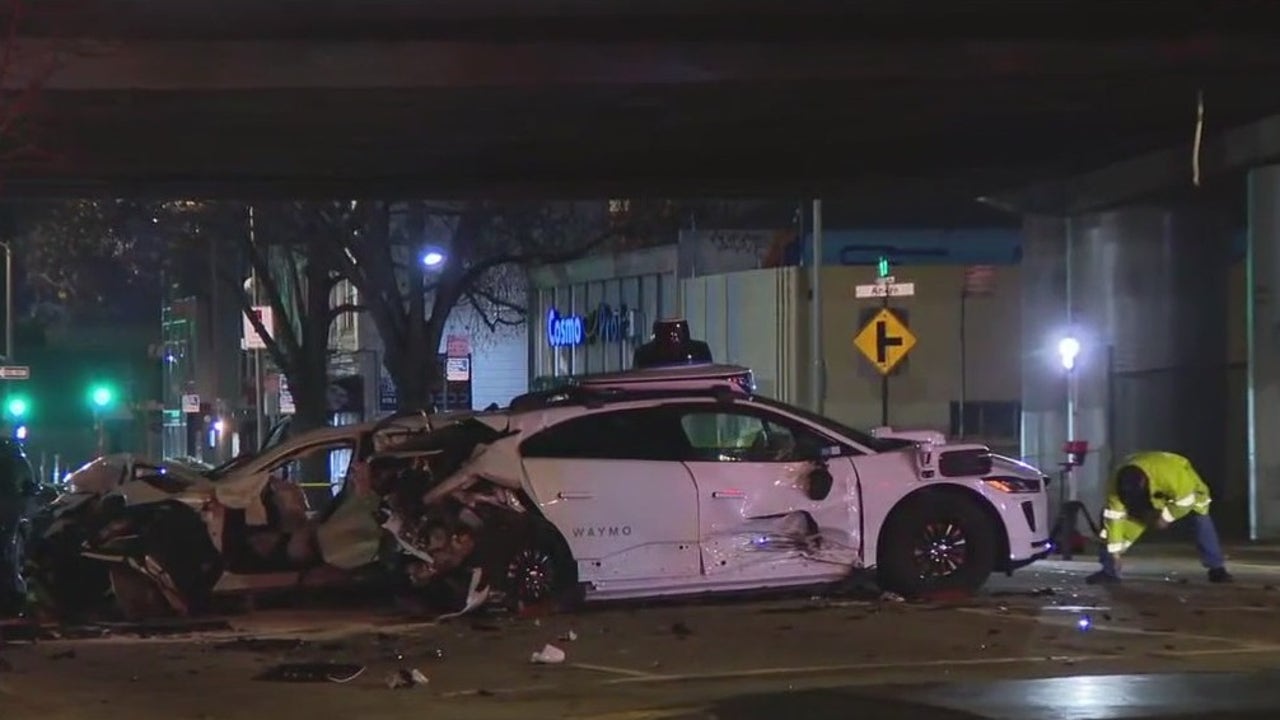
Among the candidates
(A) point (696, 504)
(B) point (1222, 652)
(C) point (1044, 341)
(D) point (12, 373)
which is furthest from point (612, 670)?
(D) point (12, 373)

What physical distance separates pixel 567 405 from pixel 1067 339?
13.4 m

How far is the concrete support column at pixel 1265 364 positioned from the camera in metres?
19.8

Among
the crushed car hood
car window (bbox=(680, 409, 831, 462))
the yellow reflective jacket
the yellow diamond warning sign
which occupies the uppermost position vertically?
the yellow diamond warning sign

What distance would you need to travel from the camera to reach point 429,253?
105ft

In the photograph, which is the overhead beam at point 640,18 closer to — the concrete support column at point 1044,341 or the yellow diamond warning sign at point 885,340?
the yellow diamond warning sign at point 885,340

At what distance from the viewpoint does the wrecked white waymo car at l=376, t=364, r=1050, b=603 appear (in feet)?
41.5

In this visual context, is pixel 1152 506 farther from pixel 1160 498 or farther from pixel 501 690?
pixel 501 690

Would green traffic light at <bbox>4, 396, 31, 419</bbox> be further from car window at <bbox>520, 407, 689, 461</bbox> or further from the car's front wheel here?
the car's front wheel

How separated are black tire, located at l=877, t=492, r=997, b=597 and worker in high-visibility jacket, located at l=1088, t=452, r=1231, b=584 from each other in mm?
1791

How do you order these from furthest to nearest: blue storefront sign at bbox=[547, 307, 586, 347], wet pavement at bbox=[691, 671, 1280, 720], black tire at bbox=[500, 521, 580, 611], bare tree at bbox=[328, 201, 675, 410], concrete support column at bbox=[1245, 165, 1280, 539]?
blue storefront sign at bbox=[547, 307, 586, 347], bare tree at bbox=[328, 201, 675, 410], concrete support column at bbox=[1245, 165, 1280, 539], black tire at bbox=[500, 521, 580, 611], wet pavement at bbox=[691, 671, 1280, 720]

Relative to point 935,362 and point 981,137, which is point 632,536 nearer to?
point 981,137

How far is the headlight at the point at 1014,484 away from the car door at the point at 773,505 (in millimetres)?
1061

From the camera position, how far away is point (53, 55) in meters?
15.3

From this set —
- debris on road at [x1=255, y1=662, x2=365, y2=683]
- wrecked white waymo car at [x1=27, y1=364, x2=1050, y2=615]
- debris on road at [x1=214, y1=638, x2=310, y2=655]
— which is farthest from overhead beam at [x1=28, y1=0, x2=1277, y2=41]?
debris on road at [x1=255, y1=662, x2=365, y2=683]
